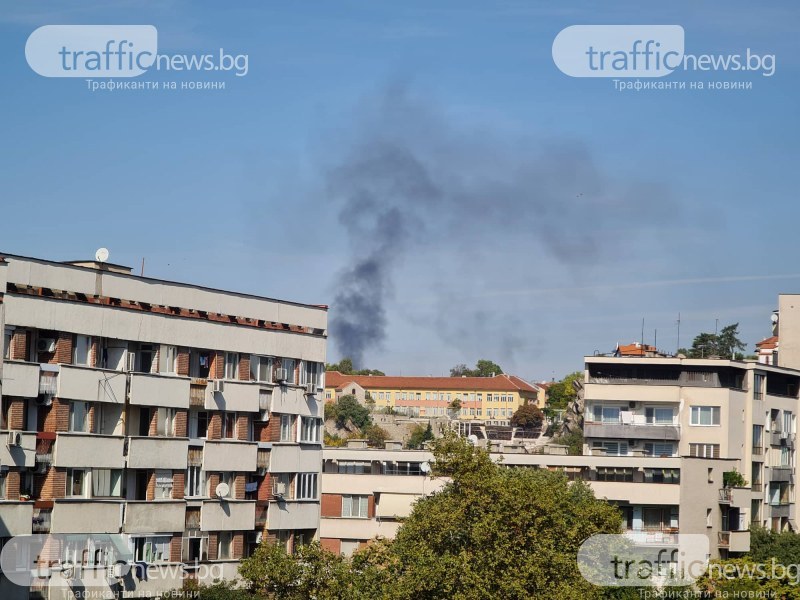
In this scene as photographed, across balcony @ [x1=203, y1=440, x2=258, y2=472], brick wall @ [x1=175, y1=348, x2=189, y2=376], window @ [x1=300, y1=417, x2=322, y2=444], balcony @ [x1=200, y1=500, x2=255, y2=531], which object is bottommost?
balcony @ [x1=200, y1=500, x2=255, y2=531]

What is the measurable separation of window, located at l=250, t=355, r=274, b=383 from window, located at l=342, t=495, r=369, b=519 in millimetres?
19670

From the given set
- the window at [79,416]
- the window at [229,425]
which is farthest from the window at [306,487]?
the window at [79,416]

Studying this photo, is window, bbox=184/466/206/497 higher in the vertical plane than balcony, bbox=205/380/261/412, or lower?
lower

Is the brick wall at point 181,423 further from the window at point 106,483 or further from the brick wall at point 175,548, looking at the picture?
the brick wall at point 175,548

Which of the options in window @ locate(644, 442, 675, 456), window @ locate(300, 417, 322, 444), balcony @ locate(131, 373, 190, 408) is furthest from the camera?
window @ locate(644, 442, 675, 456)

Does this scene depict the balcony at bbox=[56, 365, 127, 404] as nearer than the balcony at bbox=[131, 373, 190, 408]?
Yes

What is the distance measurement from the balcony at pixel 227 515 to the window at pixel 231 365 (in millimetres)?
5469

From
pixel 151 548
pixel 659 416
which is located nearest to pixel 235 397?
pixel 151 548

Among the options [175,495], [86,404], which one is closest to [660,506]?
[175,495]

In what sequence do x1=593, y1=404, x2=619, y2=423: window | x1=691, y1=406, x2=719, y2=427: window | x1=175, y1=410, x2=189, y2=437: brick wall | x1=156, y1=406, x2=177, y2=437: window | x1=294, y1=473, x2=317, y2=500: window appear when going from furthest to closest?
x1=593, y1=404, x2=619, y2=423: window < x1=691, y1=406, x2=719, y2=427: window < x1=294, y1=473, x2=317, y2=500: window < x1=175, y1=410, x2=189, y2=437: brick wall < x1=156, y1=406, x2=177, y2=437: window

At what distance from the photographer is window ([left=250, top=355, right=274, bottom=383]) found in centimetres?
6238

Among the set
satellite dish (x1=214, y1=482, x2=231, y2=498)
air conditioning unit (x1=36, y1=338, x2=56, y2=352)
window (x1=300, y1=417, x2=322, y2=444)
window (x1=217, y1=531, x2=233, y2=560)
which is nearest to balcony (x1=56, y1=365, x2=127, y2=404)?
air conditioning unit (x1=36, y1=338, x2=56, y2=352)

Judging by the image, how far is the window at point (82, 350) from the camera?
5331 centimetres

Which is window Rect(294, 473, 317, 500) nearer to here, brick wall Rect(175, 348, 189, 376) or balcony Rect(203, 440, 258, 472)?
balcony Rect(203, 440, 258, 472)
